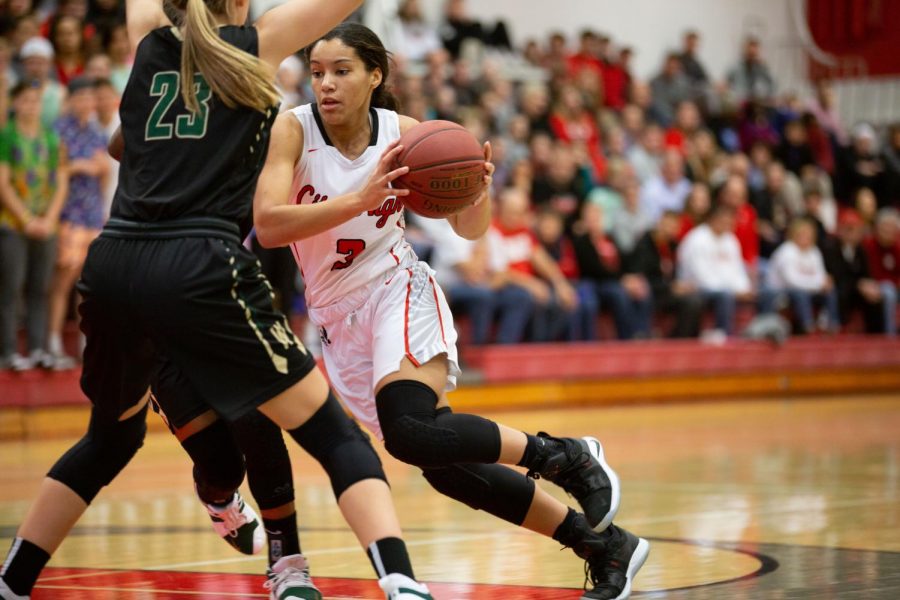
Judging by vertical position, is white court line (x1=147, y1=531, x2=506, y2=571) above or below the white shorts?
below

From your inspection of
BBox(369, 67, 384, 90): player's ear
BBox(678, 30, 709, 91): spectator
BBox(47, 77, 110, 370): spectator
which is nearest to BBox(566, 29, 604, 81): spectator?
BBox(678, 30, 709, 91): spectator

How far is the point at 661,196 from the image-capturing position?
50.3ft

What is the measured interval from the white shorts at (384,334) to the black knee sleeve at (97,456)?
69cm

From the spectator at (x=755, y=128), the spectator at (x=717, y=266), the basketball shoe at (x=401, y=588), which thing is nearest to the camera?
the basketball shoe at (x=401, y=588)

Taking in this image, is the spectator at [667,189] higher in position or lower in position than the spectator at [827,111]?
lower

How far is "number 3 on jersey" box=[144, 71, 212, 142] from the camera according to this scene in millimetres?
3561

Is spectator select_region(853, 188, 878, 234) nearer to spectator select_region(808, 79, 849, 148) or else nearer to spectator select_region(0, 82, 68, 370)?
spectator select_region(808, 79, 849, 148)

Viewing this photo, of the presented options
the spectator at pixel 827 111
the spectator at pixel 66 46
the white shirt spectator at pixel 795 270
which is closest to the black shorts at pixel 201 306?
the spectator at pixel 66 46

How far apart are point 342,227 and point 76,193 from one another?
6261 mm

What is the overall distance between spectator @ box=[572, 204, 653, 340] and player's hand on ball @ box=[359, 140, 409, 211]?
9.50m

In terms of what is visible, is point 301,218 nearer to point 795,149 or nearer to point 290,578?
point 290,578

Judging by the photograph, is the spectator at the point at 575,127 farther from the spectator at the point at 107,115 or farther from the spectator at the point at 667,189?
the spectator at the point at 107,115

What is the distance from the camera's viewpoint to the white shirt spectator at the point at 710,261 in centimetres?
1432

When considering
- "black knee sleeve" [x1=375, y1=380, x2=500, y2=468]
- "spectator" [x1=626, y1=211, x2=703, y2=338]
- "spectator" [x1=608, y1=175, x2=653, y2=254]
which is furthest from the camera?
"spectator" [x1=608, y1=175, x2=653, y2=254]
